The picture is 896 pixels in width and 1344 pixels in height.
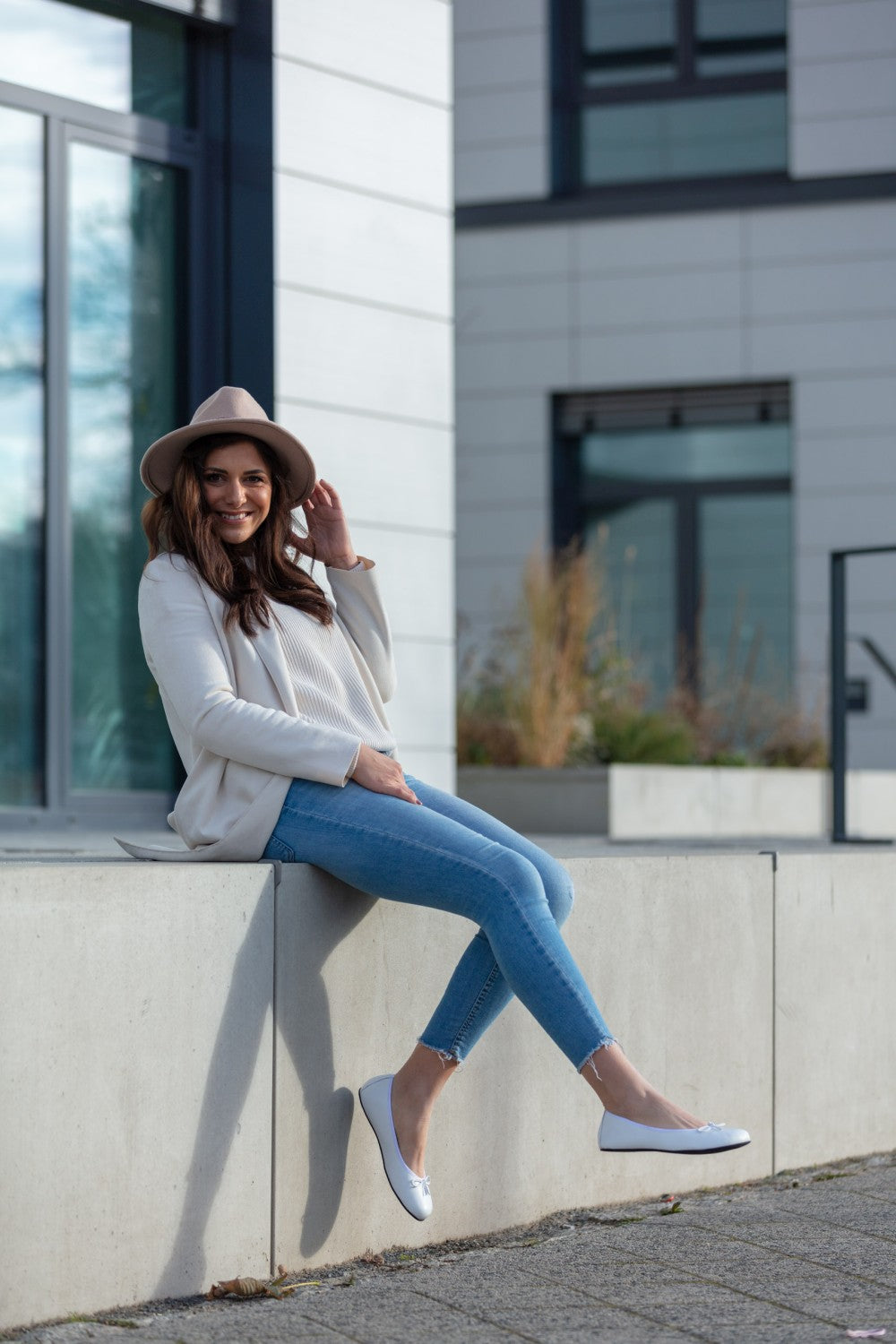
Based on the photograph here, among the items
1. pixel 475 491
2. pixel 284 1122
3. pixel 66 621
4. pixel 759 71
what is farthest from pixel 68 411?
pixel 759 71

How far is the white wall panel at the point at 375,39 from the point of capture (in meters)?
6.14

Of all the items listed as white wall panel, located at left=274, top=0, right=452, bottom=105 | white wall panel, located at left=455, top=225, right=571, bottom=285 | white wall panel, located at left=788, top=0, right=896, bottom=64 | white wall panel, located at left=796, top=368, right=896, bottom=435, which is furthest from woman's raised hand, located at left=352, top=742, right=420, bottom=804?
white wall panel, located at left=788, top=0, right=896, bottom=64

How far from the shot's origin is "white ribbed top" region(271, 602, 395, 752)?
3.46 meters

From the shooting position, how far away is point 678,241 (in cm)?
1458

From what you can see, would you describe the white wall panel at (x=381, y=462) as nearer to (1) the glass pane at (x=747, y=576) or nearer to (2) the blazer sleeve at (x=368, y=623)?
(2) the blazer sleeve at (x=368, y=623)

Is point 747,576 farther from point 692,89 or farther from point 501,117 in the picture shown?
point 501,117

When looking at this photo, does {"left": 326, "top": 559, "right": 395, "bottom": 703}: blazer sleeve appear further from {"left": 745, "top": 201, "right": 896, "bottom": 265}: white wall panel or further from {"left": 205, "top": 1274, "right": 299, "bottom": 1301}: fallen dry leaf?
{"left": 745, "top": 201, "right": 896, "bottom": 265}: white wall panel

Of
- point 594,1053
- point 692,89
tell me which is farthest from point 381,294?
point 692,89

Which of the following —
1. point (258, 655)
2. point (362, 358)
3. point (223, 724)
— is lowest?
point (223, 724)

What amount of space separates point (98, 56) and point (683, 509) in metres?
9.16

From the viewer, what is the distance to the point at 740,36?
1448 centimetres

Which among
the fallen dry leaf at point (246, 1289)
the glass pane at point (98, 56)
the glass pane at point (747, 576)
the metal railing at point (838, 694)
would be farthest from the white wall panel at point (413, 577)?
the glass pane at point (747, 576)

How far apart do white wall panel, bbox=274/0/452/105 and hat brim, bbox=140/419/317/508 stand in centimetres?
291

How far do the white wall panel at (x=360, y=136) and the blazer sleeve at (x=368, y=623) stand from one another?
2794 millimetres
